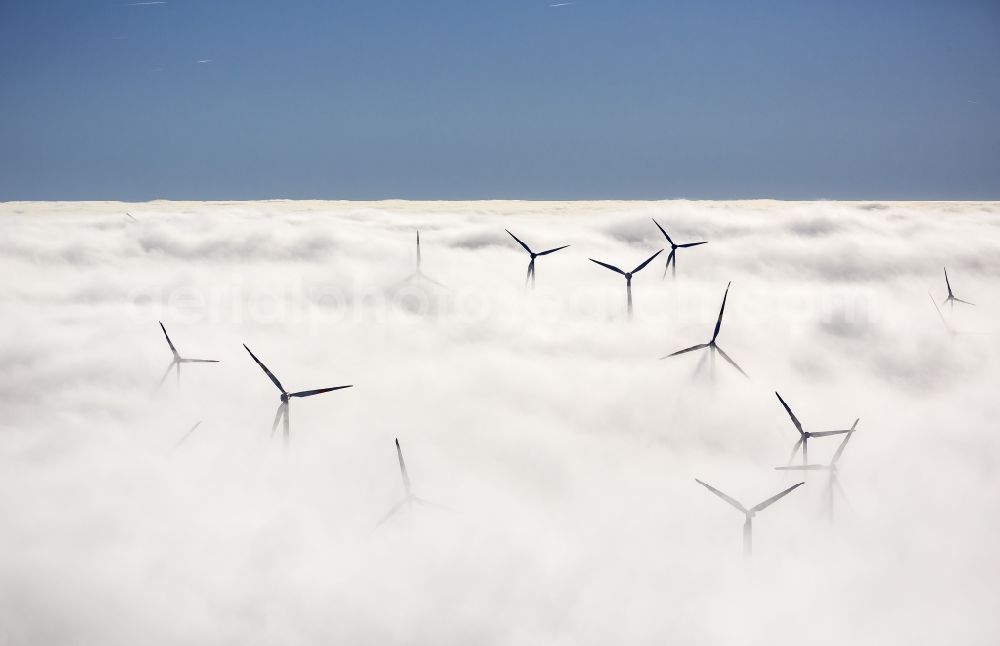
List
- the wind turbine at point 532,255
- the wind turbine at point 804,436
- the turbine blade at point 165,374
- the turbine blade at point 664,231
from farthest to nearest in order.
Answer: the turbine blade at point 664,231 → the wind turbine at point 532,255 → the turbine blade at point 165,374 → the wind turbine at point 804,436

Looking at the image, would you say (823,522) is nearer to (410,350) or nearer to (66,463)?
(410,350)

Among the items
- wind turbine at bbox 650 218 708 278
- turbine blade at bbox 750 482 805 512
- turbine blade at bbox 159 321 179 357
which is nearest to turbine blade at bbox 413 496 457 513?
turbine blade at bbox 750 482 805 512

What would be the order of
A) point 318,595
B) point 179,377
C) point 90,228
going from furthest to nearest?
point 90,228 < point 179,377 < point 318,595

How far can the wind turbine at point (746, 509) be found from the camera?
9.86 ft

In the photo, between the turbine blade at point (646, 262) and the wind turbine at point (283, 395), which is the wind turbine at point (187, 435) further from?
the turbine blade at point (646, 262)

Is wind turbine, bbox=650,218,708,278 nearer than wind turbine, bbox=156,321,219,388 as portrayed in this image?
No

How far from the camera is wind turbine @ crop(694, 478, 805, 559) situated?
Answer: 9.86 ft

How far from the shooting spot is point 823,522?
3152 mm

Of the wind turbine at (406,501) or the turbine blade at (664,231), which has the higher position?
the turbine blade at (664,231)

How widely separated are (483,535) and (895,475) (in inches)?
84.8

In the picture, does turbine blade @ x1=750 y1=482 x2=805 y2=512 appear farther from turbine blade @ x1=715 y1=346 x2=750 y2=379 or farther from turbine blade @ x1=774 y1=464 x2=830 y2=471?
turbine blade @ x1=715 y1=346 x2=750 y2=379

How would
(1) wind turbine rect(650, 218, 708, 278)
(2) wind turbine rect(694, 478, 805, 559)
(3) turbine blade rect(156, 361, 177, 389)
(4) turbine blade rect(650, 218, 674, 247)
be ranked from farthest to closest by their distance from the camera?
(4) turbine blade rect(650, 218, 674, 247), (1) wind turbine rect(650, 218, 708, 278), (3) turbine blade rect(156, 361, 177, 389), (2) wind turbine rect(694, 478, 805, 559)

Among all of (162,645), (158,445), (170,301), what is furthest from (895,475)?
(170,301)

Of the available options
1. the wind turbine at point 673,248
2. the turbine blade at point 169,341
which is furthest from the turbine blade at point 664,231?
the turbine blade at point 169,341
